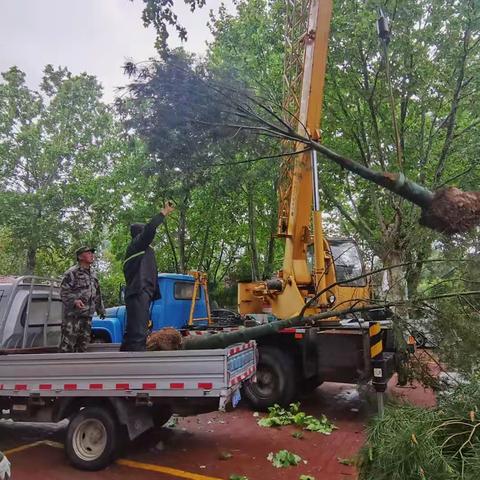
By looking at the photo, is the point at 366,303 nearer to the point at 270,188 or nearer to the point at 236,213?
the point at 270,188

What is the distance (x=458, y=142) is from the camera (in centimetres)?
1421

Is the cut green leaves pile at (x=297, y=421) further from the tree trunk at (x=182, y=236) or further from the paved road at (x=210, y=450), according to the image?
the tree trunk at (x=182, y=236)

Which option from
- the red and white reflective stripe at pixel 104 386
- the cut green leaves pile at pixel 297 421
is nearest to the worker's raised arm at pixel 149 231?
the red and white reflective stripe at pixel 104 386

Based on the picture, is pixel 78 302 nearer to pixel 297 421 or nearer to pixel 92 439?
pixel 92 439

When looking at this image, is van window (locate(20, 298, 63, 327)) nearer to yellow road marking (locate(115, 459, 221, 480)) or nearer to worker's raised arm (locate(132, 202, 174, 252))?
worker's raised arm (locate(132, 202, 174, 252))

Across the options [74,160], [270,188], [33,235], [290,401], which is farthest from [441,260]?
[74,160]

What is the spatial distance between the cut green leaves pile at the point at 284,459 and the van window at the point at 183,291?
5609 millimetres

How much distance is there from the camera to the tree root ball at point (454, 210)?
3.49 meters

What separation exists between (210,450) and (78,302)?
8.37 feet

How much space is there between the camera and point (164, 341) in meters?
5.94

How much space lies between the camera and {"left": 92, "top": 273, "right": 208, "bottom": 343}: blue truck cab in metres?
10.0

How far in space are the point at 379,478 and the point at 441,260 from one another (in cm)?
252

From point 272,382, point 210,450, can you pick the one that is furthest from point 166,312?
point 210,450

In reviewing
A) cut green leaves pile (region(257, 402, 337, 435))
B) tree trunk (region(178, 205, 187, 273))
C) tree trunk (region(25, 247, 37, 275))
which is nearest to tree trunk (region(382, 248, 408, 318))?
cut green leaves pile (region(257, 402, 337, 435))
